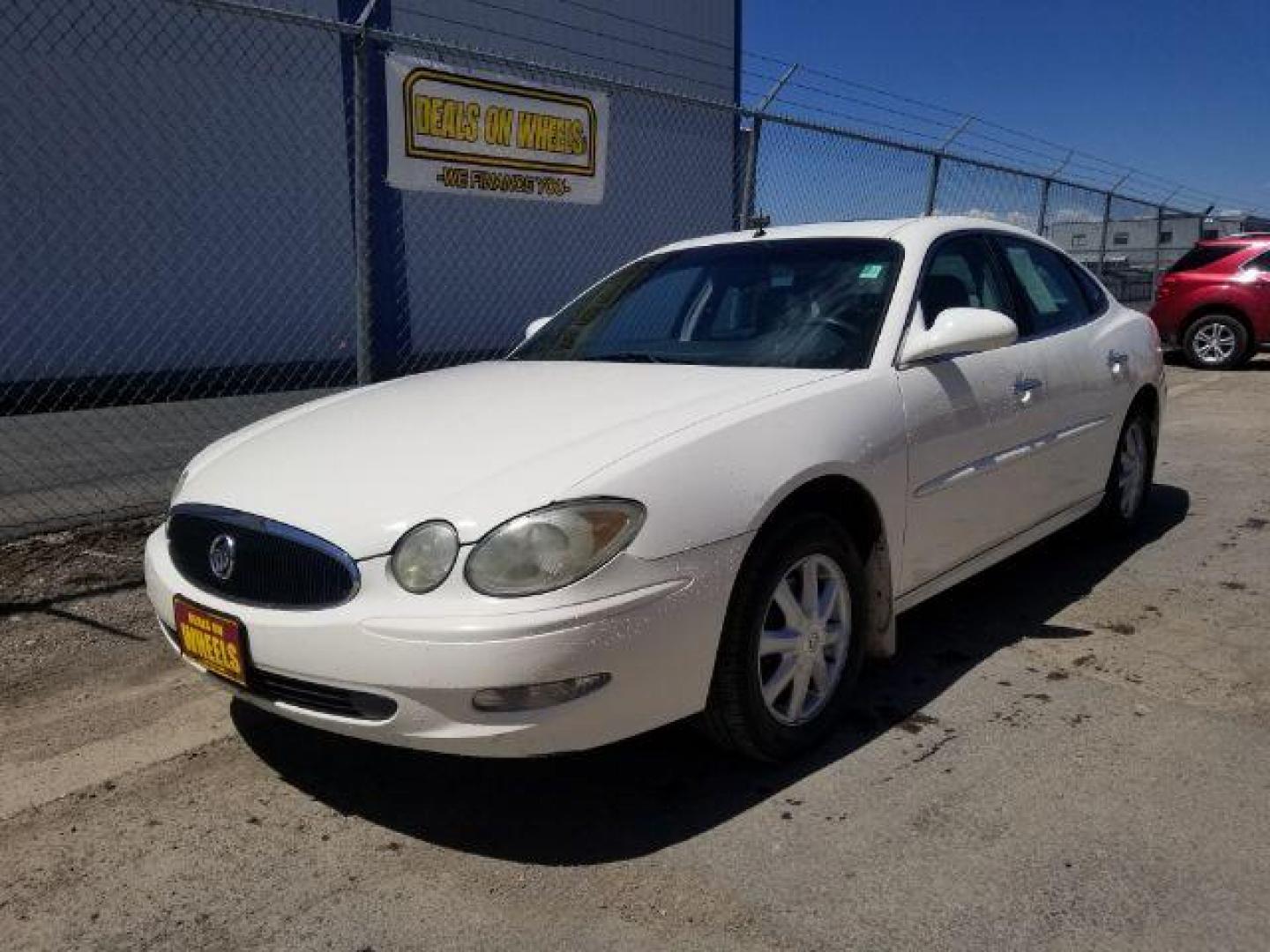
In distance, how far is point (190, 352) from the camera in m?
10.5

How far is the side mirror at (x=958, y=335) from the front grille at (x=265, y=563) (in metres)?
1.79

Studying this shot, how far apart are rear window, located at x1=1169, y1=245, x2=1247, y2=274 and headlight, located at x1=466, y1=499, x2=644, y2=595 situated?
1176cm

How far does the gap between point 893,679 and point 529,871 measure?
148 centimetres

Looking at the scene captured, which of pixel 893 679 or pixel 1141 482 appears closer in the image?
pixel 893 679

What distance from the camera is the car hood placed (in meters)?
2.36

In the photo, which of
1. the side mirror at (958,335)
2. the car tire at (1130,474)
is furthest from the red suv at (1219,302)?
the side mirror at (958,335)

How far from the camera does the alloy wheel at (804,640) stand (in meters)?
2.73

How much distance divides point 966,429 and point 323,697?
2108 mm

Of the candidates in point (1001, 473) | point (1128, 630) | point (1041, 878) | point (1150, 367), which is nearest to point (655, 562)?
point (1041, 878)

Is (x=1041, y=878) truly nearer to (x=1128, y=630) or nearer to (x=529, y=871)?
(x=529, y=871)

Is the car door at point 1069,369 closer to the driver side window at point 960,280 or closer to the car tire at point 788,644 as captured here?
the driver side window at point 960,280

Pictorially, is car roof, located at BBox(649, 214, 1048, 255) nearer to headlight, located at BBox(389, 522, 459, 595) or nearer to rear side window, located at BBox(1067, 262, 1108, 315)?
rear side window, located at BBox(1067, 262, 1108, 315)

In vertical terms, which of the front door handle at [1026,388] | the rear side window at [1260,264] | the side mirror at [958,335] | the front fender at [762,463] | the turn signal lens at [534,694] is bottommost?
the turn signal lens at [534,694]

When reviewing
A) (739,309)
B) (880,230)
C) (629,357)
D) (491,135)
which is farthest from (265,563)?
(491,135)
